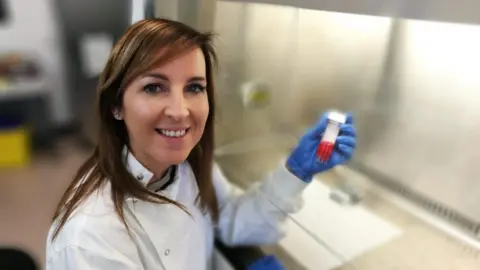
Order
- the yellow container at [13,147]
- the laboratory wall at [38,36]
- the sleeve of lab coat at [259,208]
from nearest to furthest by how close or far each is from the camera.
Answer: the sleeve of lab coat at [259,208] → the yellow container at [13,147] → the laboratory wall at [38,36]

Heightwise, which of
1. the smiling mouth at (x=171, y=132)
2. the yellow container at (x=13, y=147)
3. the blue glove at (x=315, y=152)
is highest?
the smiling mouth at (x=171, y=132)

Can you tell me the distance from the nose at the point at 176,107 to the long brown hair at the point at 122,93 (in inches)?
2.4

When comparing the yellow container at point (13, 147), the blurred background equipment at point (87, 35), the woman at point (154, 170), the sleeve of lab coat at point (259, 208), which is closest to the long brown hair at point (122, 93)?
the woman at point (154, 170)

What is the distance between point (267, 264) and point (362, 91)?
48cm

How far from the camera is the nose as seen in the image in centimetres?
82

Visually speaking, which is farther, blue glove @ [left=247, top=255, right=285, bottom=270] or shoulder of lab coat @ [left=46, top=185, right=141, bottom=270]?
blue glove @ [left=247, top=255, right=285, bottom=270]

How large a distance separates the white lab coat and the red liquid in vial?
0.32 feet

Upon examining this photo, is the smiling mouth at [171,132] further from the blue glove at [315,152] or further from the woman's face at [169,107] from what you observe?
the blue glove at [315,152]

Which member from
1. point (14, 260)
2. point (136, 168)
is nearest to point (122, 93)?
point (136, 168)

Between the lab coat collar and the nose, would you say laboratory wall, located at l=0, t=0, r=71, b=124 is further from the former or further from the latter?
the nose

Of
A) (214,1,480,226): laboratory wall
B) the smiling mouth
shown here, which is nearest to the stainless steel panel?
(214,1,480,226): laboratory wall

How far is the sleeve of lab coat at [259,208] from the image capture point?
1.02 meters

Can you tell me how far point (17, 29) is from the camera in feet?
9.95

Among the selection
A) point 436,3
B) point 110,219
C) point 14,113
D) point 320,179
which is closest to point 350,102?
point 320,179
